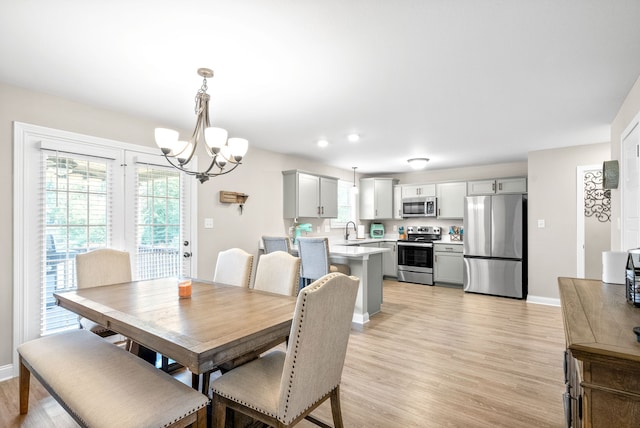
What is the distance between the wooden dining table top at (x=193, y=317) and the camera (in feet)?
4.44

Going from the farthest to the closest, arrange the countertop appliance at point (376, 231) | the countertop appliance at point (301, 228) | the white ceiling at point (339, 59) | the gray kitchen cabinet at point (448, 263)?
the countertop appliance at point (376, 231) < the gray kitchen cabinet at point (448, 263) < the countertop appliance at point (301, 228) < the white ceiling at point (339, 59)

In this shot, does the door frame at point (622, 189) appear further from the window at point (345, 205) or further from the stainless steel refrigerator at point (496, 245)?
the window at point (345, 205)

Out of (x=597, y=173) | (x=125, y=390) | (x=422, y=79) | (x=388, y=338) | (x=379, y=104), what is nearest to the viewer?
(x=125, y=390)

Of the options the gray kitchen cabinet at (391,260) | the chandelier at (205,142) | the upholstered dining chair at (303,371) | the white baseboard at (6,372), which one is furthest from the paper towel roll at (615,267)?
the gray kitchen cabinet at (391,260)

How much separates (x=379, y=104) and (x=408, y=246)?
3.88m

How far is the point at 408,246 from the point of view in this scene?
20.5 ft

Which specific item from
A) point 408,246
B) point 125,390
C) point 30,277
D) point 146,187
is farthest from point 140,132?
point 408,246

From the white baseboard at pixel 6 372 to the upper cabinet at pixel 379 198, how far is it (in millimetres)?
5633

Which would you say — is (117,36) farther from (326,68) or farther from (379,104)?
(379,104)

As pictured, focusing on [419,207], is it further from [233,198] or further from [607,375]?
[607,375]

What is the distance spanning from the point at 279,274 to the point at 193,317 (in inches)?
35.1

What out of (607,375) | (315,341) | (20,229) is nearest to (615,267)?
(607,375)

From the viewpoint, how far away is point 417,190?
21.3ft

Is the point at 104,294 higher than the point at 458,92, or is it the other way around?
the point at 458,92
